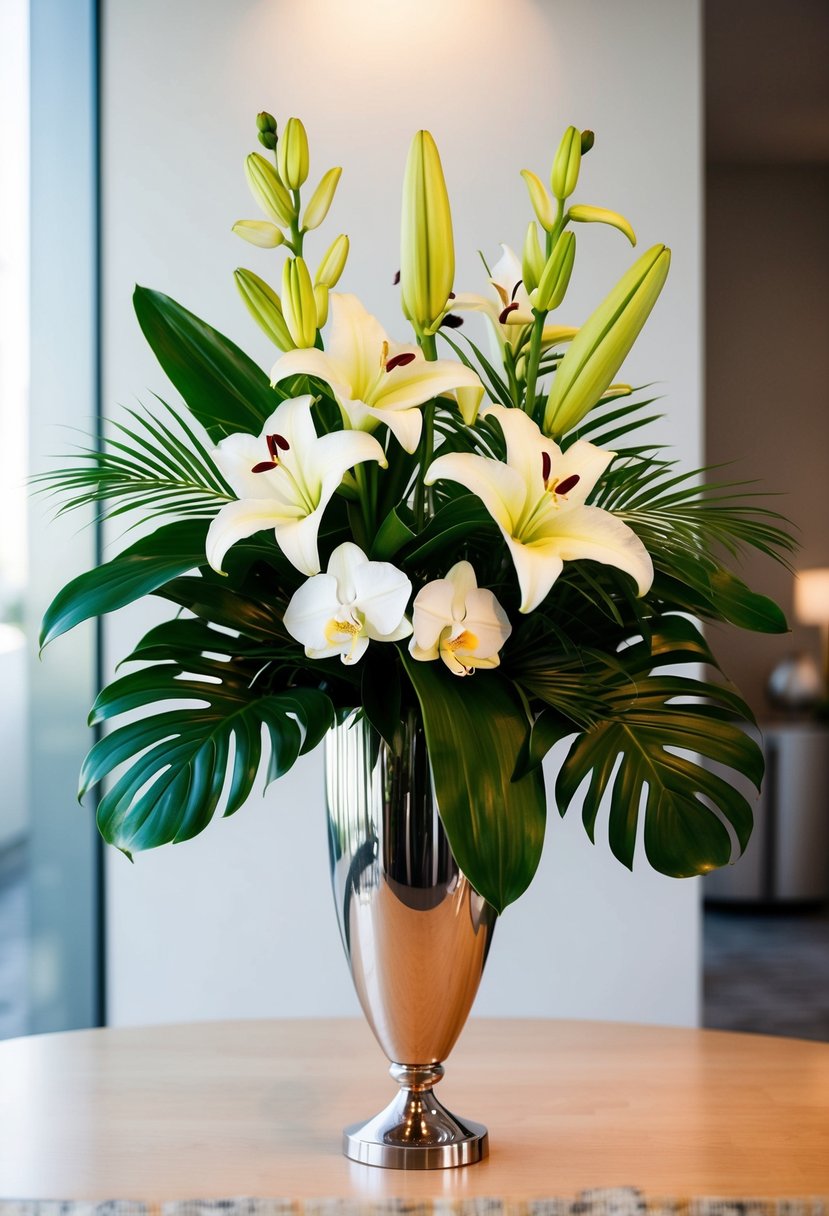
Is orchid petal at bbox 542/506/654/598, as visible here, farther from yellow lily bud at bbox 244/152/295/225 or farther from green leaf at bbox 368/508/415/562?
yellow lily bud at bbox 244/152/295/225

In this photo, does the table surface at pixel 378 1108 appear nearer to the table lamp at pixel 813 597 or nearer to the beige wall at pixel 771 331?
the table lamp at pixel 813 597

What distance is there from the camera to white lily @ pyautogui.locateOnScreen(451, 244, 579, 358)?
3.27ft

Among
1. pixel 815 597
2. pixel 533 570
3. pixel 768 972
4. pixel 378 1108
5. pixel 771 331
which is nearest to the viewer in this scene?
pixel 533 570

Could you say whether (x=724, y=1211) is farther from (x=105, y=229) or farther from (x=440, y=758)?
(x=105, y=229)

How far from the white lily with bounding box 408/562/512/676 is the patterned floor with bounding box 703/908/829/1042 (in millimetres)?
2718

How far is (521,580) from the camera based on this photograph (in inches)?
32.4

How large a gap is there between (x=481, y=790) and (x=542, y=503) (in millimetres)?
203

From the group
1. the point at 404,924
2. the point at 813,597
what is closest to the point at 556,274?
the point at 404,924

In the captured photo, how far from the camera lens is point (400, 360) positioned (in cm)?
88

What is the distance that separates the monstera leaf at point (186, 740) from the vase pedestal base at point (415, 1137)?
0.31 meters

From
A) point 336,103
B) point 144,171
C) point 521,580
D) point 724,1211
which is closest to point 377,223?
point 336,103

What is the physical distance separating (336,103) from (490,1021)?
162cm

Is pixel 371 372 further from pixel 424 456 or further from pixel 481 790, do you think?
pixel 481 790

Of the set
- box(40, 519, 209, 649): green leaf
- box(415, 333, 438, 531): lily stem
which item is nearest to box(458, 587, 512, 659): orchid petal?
box(415, 333, 438, 531): lily stem
